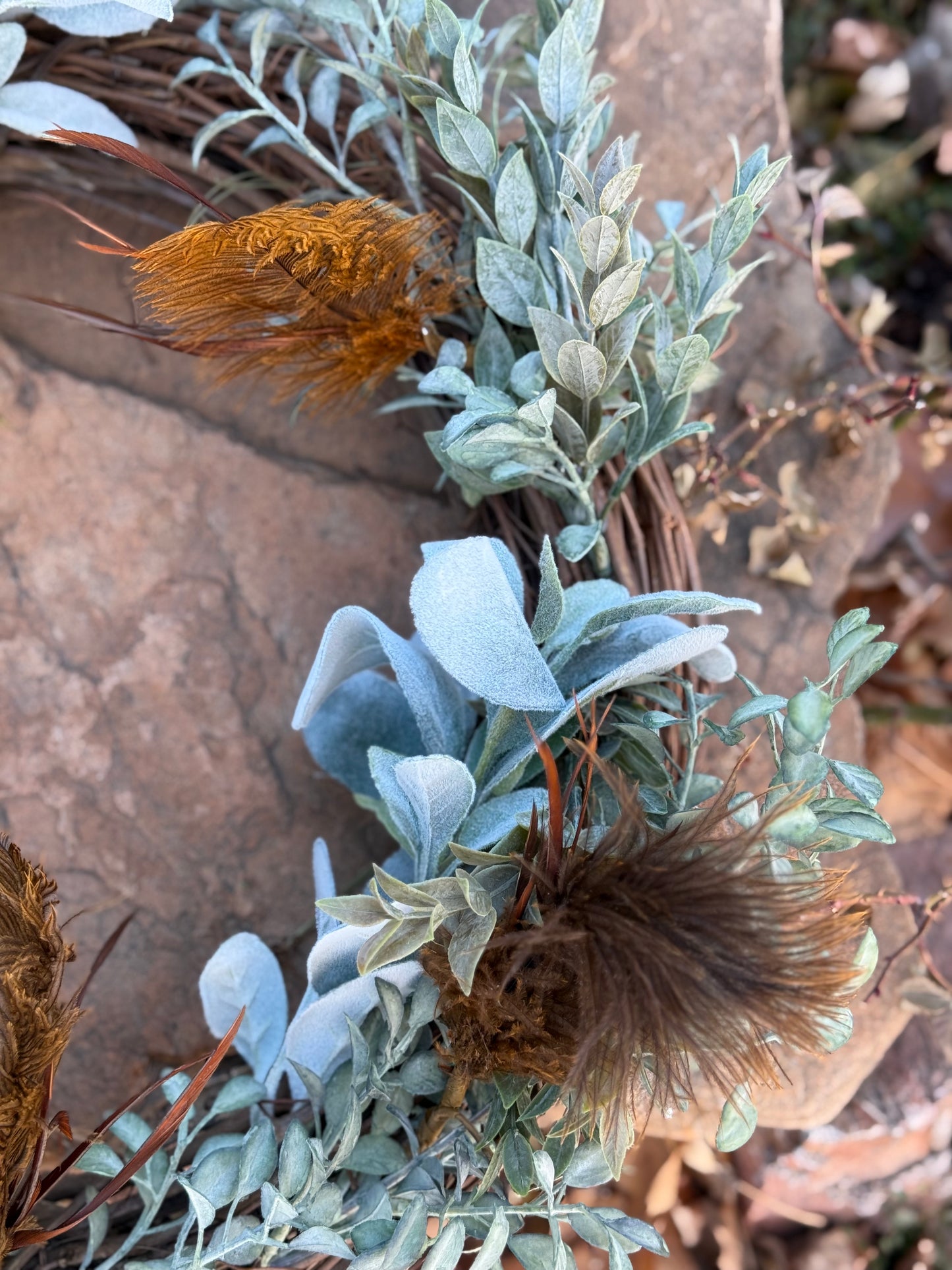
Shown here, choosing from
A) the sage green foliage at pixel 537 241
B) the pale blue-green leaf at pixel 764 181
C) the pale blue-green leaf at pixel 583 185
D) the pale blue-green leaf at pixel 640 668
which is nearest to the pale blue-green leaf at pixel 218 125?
the sage green foliage at pixel 537 241

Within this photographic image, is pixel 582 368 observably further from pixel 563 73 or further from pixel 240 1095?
pixel 240 1095

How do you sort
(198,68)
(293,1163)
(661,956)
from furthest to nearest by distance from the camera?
(198,68) → (293,1163) → (661,956)

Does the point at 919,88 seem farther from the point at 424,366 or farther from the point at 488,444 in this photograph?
the point at 488,444

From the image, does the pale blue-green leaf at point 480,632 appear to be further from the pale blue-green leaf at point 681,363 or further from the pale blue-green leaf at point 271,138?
the pale blue-green leaf at point 271,138

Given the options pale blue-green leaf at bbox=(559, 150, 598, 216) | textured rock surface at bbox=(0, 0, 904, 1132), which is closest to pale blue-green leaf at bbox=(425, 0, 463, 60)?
pale blue-green leaf at bbox=(559, 150, 598, 216)

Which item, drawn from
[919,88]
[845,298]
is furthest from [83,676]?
[919,88]

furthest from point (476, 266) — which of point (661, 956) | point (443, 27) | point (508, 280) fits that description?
point (661, 956)
